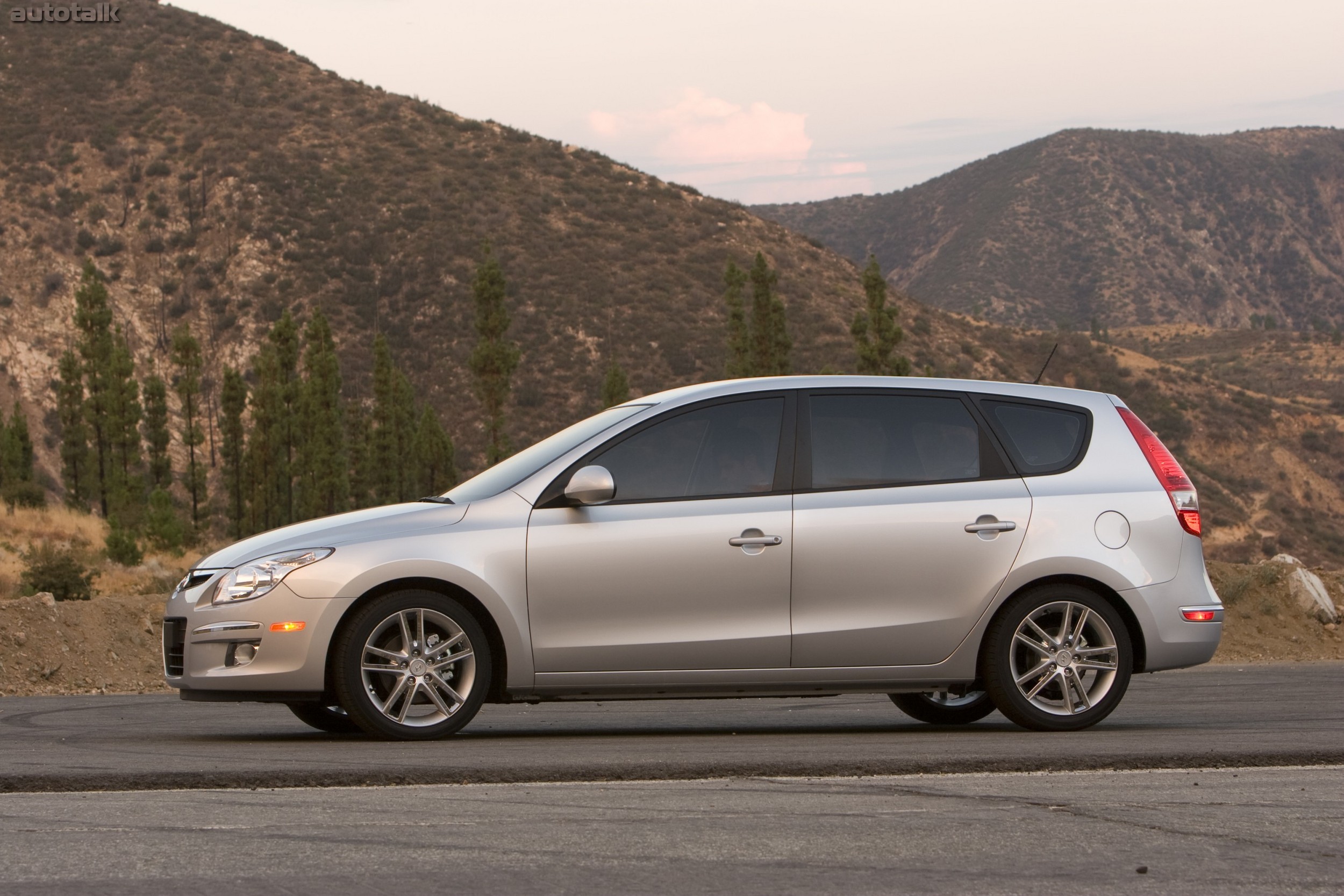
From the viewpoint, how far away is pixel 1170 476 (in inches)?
369

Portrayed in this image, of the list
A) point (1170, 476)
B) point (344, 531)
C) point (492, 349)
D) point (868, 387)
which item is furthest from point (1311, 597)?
point (492, 349)

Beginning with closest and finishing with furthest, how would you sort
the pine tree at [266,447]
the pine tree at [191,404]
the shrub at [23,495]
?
1. the shrub at [23,495]
2. the pine tree at [266,447]
3. the pine tree at [191,404]

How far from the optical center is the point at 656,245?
82.3m

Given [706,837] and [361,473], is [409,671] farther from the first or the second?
[361,473]

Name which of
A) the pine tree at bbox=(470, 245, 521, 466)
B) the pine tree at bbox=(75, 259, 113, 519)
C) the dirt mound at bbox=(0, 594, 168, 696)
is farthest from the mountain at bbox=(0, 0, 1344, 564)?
the dirt mound at bbox=(0, 594, 168, 696)

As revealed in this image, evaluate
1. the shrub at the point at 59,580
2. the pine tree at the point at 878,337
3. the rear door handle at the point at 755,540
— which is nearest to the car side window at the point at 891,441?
the rear door handle at the point at 755,540

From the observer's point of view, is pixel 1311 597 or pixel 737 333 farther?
pixel 737 333

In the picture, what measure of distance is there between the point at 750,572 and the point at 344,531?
6.90 feet

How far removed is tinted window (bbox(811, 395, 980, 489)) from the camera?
8.98 metres

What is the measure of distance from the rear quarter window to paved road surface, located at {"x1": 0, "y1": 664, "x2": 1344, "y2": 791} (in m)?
1.48

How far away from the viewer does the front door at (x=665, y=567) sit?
849 centimetres

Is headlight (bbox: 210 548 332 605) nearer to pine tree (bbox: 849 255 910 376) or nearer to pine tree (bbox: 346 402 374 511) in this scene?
pine tree (bbox: 849 255 910 376)

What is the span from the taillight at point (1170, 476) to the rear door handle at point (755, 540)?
222 centimetres

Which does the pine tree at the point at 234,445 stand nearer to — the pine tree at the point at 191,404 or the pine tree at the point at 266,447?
the pine tree at the point at 191,404
